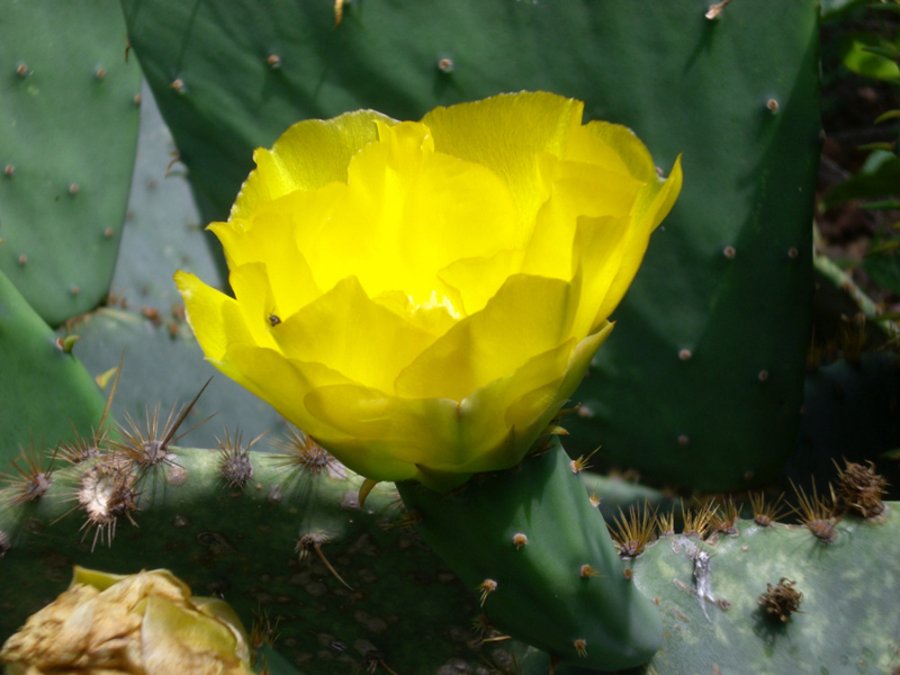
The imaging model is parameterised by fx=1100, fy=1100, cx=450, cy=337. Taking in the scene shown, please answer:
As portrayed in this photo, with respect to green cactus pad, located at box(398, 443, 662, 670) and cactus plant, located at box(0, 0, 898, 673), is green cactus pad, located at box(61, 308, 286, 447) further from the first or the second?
green cactus pad, located at box(398, 443, 662, 670)

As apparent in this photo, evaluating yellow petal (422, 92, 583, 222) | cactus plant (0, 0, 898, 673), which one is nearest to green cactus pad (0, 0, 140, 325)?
cactus plant (0, 0, 898, 673)

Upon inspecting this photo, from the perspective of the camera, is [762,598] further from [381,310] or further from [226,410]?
[226,410]

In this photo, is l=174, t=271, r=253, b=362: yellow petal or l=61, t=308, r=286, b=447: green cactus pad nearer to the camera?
l=174, t=271, r=253, b=362: yellow petal

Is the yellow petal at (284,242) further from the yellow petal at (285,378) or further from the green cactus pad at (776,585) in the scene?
the green cactus pad at (776,585)

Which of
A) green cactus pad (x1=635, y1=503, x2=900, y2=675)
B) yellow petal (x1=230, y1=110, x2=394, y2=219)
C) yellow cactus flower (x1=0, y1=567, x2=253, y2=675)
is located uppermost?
yellow petal (x1=230, y1=110, x2=394, y2=219)

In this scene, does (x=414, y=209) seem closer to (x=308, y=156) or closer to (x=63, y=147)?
(x=308, y=156)

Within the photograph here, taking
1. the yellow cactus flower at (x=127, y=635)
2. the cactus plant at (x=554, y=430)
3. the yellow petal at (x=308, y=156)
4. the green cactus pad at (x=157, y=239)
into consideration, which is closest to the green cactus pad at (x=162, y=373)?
the cactus plant at (x=554, y=430)

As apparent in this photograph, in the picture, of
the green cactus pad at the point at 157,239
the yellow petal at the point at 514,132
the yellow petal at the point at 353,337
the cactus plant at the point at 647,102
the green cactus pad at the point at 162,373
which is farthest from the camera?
the green cactus pad at the point at 157,239

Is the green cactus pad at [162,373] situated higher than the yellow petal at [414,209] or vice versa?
the yellow petal at [414,209]
